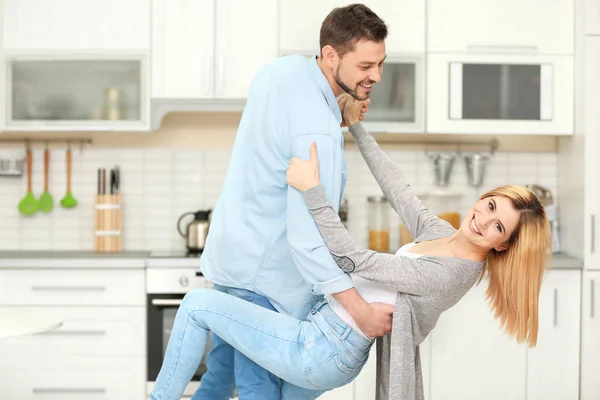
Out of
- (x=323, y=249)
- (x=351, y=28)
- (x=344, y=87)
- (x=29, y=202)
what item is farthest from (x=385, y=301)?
(x=29, y=202)


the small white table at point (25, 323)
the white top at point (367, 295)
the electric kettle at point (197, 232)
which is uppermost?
the electric kettle at point (197, 232)

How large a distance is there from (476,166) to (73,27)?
2.27 m

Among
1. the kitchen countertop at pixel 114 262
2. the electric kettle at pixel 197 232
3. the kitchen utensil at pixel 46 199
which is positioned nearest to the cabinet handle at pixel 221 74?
the electric kettle at pixel 197 232

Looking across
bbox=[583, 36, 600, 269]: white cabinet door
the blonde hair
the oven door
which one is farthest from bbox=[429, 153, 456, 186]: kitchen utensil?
the blonde hair

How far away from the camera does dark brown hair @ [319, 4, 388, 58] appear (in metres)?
2.15

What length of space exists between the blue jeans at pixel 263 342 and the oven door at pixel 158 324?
5.48 feet

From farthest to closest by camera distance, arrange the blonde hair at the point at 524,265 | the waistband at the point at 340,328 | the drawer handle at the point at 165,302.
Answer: the drawer handle at the point at 165,302
the waistband at the point at 340,328
the blonde hair at the point at 524,265

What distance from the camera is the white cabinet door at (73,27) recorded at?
13.0 ft

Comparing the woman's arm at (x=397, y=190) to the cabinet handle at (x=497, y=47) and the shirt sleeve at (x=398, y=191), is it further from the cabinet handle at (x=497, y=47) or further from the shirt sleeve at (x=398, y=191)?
the cabinet handle at (x=497, y=47)

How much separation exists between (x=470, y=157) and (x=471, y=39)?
682mm

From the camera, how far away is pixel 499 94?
159 inches

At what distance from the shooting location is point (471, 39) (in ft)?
13.1

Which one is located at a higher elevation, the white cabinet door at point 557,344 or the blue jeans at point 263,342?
the blue jeans at point 263,342

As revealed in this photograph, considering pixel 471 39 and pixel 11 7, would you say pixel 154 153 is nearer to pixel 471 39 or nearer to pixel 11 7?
pixel 11 7
